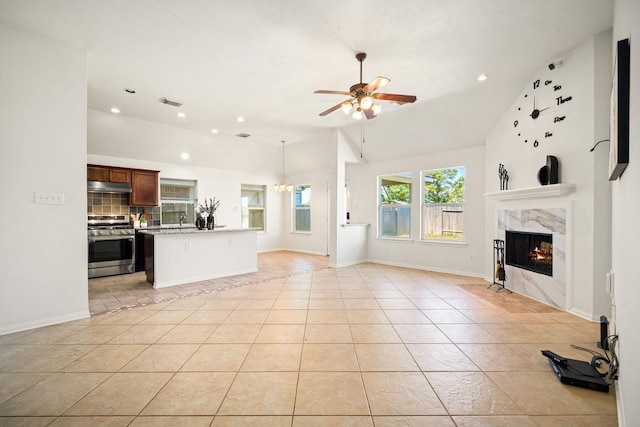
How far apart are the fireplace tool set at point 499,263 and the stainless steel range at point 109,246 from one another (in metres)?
7.01

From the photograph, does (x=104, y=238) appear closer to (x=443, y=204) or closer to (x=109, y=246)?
(x=109, y=246)

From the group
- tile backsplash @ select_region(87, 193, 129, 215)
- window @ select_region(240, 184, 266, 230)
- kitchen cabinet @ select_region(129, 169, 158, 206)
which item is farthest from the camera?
window @ select_region(240, 184, 266, 230)

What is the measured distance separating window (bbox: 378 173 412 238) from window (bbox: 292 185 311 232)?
273 cm

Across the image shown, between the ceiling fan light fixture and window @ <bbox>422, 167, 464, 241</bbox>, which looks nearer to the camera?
the ceiling fan light fixture

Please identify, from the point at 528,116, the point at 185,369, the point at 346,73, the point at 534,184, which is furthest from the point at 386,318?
the point at 528,116

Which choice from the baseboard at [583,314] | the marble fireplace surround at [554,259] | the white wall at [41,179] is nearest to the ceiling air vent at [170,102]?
the white wall at [41,179]

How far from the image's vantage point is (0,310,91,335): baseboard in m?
2.94

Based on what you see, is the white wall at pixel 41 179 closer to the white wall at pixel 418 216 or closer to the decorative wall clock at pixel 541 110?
the white wall at pixel 418 216

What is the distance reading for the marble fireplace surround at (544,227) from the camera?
357 centimetres

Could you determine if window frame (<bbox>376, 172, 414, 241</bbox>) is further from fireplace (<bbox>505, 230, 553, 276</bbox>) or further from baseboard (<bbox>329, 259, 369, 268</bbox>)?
fireplace (<bbox>505, 230, 553, 276</bbox>)

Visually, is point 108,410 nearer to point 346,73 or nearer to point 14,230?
point 14,230

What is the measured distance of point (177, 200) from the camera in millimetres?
7359

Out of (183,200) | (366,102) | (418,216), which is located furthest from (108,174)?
(418,216)

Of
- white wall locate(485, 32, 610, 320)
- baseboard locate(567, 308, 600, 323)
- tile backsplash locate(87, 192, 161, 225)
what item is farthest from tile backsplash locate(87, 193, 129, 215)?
baseboard locate(567, 308, 600, 323)
